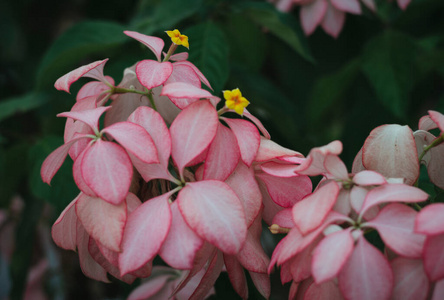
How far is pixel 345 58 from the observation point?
2.58 feet

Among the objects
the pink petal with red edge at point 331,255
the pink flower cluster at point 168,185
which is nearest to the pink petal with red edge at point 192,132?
the pink flower cluster at point 168,185

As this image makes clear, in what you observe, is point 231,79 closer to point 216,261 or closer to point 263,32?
point 263,32

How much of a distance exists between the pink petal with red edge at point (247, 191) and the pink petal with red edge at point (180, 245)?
5cm

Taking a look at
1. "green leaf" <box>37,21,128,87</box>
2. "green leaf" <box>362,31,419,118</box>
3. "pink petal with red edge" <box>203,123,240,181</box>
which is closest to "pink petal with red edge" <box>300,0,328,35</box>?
"green leaf" <box>362,31,419,118</box>

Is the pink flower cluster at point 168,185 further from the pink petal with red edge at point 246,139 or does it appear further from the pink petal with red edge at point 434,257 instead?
the pink petal with red edge at point 434,257

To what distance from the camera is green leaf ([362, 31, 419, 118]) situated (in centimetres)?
60

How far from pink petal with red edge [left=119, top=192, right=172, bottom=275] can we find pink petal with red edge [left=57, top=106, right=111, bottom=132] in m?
0.07

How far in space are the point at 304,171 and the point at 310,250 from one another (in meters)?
0.05

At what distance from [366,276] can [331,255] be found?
0.03 meters

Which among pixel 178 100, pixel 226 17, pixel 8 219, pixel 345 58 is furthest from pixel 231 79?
pixel 8 219

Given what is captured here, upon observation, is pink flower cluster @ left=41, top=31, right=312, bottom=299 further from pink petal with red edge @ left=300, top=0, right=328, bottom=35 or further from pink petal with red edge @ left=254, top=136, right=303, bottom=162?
pink petal with red edge @ left=300, top=0, right=328, bottom=35

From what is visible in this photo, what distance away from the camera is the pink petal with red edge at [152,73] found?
335 millimetres

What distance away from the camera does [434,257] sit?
0.84 feet

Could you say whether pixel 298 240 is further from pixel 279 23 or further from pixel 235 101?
pixel 279 23
